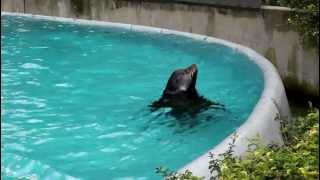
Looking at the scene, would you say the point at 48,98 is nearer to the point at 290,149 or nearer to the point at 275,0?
the point at 275,0

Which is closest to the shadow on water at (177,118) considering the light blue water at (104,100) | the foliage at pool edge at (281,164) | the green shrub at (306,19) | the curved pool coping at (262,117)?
the light blue water at (104,100)

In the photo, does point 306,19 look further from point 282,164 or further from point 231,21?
point 282,164

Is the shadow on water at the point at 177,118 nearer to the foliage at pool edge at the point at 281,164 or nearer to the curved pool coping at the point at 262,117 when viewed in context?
the curved pool coping at the point at 262,117

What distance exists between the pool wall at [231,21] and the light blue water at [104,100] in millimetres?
387

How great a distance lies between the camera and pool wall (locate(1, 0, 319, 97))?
1008 cm

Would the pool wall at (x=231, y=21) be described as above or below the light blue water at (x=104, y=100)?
above

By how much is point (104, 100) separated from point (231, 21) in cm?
349

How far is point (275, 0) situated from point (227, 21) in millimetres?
1030

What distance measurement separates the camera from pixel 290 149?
3.42 m

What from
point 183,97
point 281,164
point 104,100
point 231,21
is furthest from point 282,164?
point 231,21

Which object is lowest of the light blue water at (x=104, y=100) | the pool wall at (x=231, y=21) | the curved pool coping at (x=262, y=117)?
the light blue water at (x=104, y=100)

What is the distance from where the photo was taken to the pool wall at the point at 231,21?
1008 cm

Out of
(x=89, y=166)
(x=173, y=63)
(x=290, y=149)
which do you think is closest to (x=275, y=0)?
(x=173, y=63)

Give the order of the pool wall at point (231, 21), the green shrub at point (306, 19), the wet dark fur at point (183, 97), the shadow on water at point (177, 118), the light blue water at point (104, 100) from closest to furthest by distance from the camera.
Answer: the light blue water at point (104, 100)
the shadow on water at point (177, 118)
the wet dark fur at point (183, 97)
the green shrub at point (306, 19)
the pool wall at point (231, 21)
